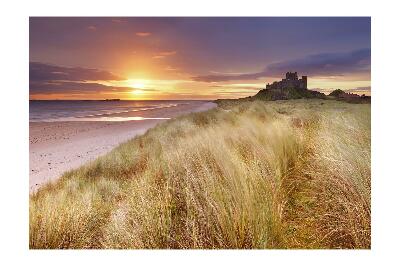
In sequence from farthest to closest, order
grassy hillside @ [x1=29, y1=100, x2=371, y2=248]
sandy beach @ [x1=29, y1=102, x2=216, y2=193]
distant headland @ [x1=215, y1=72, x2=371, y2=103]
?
1. sandy beach @ [x1=29, y1=102, x2=216, y2=193]
2. distant headland @ [x1=215, y1=72, x2=371, y2=103]
3. grassy hillside @ [x1=29, y1=100, x2=371, y2=248]

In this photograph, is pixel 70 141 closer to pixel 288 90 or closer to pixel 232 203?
pixel 288 90

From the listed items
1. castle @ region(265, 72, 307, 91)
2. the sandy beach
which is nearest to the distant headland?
castle @ region(265, 72, 307, 91)

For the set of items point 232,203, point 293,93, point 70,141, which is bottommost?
point 232,203

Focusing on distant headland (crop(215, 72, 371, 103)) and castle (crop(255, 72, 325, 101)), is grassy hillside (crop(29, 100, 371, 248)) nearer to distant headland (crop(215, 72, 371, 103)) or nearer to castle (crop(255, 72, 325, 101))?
distant headland (crop(215, 72, 371, 103))

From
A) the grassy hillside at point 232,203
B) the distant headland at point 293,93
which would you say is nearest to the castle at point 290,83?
the distant headland at point 293,93

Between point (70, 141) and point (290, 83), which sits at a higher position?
point (290, 83)

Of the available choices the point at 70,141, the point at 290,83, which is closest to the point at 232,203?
the point at 290,83
